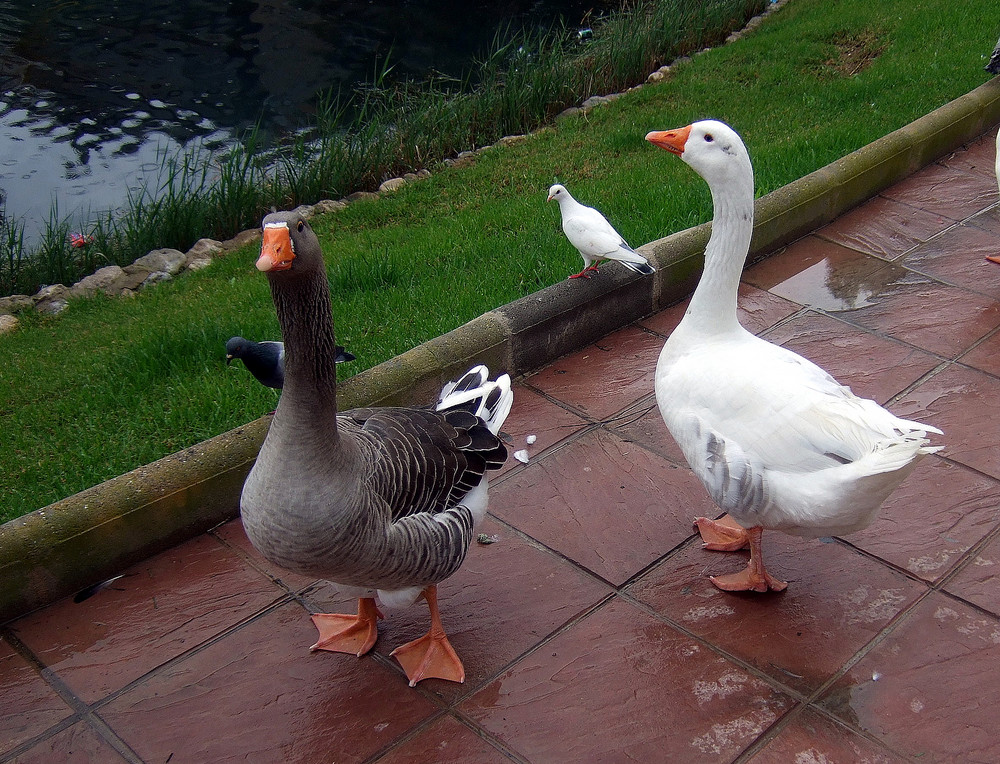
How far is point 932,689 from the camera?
302cm

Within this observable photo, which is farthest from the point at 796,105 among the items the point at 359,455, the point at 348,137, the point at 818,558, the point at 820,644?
the point at 359,455

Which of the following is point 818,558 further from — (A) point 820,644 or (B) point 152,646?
(B) point 152,646

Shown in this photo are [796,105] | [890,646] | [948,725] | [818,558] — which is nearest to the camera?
[948,725]

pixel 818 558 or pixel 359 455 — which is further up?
pixel 359 455

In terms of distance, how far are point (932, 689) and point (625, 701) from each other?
1064 millimetres

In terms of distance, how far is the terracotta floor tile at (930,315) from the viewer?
16.5 feet

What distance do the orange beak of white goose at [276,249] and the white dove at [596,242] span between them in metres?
2.82

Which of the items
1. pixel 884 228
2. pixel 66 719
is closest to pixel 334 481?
pixel 66 719

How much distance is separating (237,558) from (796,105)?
7.11 metres

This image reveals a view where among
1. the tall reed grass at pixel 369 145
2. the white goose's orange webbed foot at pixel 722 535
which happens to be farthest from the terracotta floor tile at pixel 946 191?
the tall reed grass at pixel 369 145

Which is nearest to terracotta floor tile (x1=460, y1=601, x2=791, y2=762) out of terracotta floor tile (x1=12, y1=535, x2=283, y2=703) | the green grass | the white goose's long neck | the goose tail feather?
the goose tail feather

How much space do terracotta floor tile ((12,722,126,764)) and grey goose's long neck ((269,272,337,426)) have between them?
1.28 meters

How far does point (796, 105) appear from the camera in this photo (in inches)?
333

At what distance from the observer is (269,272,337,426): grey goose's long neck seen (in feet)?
8.89
